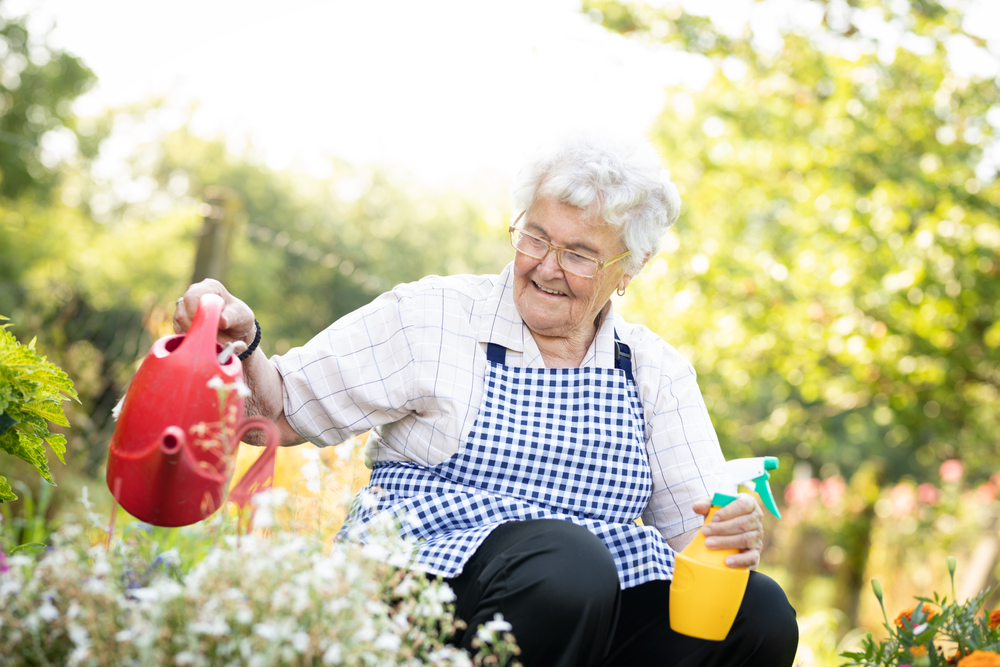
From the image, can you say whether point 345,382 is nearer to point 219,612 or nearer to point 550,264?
point 550,264

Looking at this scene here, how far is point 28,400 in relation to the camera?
1259 millimetres

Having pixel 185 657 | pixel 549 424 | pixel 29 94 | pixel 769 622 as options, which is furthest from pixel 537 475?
pixel 29 94

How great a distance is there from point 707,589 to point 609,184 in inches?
33.7

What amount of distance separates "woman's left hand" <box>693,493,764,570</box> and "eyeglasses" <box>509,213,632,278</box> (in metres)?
0.57

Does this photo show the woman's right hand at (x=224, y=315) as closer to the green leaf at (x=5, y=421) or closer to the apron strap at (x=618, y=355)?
the green leaf at (x=5, y=421)

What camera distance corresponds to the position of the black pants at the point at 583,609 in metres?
1.29

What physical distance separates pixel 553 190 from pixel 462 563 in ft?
2.66

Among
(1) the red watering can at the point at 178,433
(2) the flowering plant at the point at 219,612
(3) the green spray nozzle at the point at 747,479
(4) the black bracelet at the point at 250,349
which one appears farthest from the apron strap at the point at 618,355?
(2) the flowering plant at the point at 219,612

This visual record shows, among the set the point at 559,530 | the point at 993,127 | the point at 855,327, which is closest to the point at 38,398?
the point at 559,530

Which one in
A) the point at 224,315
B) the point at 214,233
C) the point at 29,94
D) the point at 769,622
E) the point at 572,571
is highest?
the point at 224,315

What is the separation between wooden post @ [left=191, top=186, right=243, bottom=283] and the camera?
13.3 feet

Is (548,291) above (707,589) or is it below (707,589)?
above

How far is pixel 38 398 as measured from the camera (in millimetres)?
1271

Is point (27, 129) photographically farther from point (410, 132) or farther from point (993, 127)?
point (993, 127)
